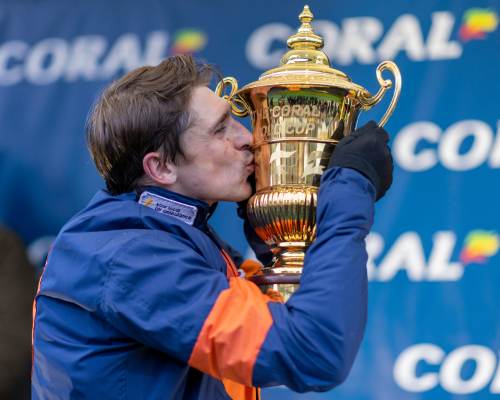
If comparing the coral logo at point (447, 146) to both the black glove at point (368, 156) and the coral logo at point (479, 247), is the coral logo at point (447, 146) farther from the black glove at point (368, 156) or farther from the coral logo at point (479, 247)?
the black glove at point (368, 156)

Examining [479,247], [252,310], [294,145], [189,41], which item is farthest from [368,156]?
[189,41]

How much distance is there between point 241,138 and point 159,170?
18 centimetres

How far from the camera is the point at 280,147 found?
190 cm

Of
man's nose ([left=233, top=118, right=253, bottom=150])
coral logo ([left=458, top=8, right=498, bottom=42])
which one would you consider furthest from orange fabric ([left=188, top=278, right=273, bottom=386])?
coral logo ([left=458, top=8, right=498, bottom=42])

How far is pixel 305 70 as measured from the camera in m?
1.90

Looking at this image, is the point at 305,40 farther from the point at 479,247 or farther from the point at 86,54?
the point at 86,54

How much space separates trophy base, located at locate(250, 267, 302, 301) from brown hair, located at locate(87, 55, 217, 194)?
28cm

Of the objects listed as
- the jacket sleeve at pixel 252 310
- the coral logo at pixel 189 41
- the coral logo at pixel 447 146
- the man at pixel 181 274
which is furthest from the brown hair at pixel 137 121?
the coral logo at pixel 189 41

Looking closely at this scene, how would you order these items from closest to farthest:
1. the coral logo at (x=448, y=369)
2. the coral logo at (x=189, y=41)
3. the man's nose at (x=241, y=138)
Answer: the man's nose at (x=241, y=138) → the coral logo at (x=448, y=369) → the coral logo at (x=189, y=41)

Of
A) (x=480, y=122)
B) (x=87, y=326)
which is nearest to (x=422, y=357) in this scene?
(x=480, y=122)

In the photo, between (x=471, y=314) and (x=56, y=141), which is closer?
(x=471, y=314)

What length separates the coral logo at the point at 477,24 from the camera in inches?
114

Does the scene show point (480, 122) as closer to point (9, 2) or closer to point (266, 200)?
point (266, 200)

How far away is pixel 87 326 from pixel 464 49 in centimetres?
166
